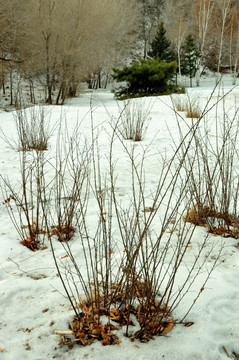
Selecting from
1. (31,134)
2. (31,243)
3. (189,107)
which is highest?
(189,107)

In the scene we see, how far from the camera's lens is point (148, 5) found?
1179 inches

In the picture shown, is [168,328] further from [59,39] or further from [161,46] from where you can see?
[161,46]

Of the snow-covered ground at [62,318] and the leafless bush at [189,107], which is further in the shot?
the leafless bush at [189,107]

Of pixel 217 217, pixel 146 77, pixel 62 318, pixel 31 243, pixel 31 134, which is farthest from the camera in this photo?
pixel 146 77

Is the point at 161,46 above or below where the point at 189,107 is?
above

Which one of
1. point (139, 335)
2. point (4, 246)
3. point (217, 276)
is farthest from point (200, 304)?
point (4, 246)

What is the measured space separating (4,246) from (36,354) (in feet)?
3.19

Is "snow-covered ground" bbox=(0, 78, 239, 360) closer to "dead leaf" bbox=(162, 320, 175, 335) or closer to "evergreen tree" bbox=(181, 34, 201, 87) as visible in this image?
"dead leaf" bbox=(162, 320, 175, 335)

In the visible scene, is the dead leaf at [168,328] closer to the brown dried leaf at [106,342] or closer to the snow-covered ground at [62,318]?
the snow-covered ground at [62,318]

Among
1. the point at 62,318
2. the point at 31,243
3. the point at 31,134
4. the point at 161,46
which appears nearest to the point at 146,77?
the point at 161,46

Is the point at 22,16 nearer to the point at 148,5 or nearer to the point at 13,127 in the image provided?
the point at 13,127

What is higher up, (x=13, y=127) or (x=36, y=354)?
(x=13, y=127)

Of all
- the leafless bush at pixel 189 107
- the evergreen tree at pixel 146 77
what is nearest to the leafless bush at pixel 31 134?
the leafless bush at pixel 189 107

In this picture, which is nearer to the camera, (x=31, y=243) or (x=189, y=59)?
(x=31, y=243)
